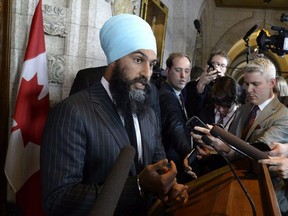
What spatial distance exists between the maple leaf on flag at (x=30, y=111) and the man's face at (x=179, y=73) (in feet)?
4.41

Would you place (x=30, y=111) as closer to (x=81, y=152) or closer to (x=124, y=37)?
(x=124, y=37)

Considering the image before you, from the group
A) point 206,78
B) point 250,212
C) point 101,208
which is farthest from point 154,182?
point 206,78

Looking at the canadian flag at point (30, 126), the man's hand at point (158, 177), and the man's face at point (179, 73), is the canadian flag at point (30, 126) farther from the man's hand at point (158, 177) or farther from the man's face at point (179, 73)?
the man's hand at point (158, 177)

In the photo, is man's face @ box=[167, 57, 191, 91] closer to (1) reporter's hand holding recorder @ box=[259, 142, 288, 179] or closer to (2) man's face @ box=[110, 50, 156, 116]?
(1) reporter's hand holding recorder @ box=[259, 142, 288, 179]

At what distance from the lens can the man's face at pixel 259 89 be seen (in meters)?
2.85

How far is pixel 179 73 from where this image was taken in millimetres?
3736

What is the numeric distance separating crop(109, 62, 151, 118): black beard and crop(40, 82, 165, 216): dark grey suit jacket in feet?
0.13

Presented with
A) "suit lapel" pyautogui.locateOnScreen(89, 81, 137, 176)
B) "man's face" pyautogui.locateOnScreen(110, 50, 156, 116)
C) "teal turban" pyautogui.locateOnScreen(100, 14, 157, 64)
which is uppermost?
"teal turban" pyautogui.locateOnScreen(100, 14, 157, 64)

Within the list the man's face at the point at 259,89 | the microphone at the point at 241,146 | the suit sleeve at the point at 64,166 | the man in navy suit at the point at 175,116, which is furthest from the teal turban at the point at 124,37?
the man in navy suit at the point at 175,116

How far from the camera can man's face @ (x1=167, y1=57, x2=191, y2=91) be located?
12.2 ft

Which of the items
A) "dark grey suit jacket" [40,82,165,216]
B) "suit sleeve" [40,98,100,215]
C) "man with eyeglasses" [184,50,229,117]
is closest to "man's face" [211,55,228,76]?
"man with eyeglasses" [184,50,229,117]

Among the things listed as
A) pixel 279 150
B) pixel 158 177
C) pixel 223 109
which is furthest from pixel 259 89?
pixel 158 177

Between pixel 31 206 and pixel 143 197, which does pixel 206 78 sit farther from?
pixel 143 197

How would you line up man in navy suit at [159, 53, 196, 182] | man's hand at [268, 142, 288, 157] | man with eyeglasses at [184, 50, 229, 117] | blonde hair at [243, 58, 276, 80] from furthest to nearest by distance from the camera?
man with eyeglasses at [184, 50, 229, 117] < man in navy suit at [159, 53, 196, 182] < blonde hair at [243, 58, 276, 80] < man's hand at [268, 142, 288, 157]
